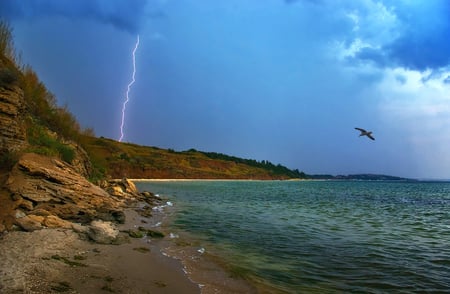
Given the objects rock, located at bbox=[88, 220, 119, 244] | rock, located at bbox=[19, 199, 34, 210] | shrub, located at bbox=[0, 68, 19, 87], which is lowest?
rock, located at bbox=[88, 220, 119, 244]

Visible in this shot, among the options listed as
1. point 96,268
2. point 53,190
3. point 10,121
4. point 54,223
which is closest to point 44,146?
point 10,121

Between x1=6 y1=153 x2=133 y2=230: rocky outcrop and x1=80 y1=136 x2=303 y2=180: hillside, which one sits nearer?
x1=6 y1=153 x2=133 y2=230: rocky outcrop

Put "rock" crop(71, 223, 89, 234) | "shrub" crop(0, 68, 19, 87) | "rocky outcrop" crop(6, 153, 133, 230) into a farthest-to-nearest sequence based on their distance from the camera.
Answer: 1. "shrub" crop(0, 68, 19, 87)
2. "rocky outcrop" crop(6, 153, 133, 230)
3. "rock" crop(71, 223, 89, 234)

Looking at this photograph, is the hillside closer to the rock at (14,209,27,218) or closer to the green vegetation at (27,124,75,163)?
the green vegetation at (27,124,75,163)

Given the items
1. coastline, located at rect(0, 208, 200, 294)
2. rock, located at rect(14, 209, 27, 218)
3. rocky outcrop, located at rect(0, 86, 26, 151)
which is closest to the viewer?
coastline, located at rect(0, 208, 200, 294)

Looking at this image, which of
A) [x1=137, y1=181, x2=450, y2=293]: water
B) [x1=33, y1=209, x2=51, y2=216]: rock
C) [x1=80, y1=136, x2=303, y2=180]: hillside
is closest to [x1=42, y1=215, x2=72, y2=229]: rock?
[x1=33, y1=209, x2=51, y2=216]: rock

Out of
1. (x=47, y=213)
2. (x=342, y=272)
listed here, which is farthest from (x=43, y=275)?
(x=342, y=272)

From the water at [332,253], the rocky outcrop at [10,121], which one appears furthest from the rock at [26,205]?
the water at [332,253]

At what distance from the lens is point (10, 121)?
55.1ft

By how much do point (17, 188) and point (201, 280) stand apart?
9.54 m

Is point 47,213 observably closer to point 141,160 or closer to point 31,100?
point 31,100

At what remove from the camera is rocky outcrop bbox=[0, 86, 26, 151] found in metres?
16.4

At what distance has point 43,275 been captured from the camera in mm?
8188

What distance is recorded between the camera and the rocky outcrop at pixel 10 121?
1639cm
